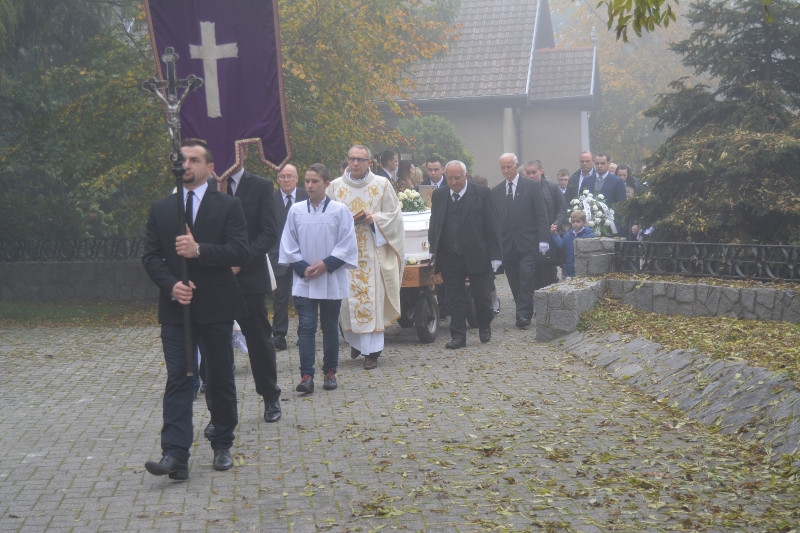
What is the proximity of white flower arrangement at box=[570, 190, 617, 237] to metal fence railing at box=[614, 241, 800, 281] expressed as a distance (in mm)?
1763

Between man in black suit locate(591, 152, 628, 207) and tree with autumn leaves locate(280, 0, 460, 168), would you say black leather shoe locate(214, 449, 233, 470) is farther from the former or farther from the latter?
tree with autumn leaves locate(280, 0, 460, 168)

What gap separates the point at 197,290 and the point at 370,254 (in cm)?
471

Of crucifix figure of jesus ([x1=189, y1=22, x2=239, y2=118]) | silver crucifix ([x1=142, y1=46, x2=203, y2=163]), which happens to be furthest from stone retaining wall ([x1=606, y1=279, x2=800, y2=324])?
silver crucifix ([x1=142, y1=46, x2=203, y2=163])

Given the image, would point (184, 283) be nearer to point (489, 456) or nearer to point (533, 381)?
point (489, 456)

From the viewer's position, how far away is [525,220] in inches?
557

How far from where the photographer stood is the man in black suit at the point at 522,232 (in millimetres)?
14102

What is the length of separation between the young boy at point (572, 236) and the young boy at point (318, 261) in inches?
220

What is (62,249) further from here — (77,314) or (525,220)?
(525,220)

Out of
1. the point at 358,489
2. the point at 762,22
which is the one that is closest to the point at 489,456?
the point at 358,489

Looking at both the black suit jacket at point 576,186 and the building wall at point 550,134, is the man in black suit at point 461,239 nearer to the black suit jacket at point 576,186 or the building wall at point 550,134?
the black suit jacket at point 576,186

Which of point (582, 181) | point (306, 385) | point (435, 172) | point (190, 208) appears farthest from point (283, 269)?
point (582, 181)

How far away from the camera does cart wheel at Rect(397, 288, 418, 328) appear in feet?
42.7

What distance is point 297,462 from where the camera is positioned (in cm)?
699

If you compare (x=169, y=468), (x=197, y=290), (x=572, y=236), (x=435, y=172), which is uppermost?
(x=435, y=172)
